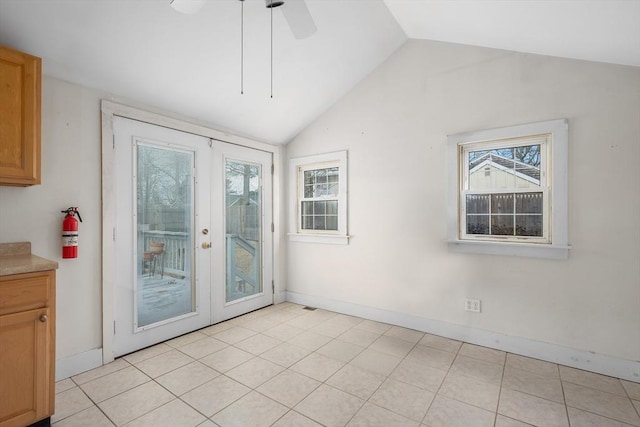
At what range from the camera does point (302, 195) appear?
4473mm

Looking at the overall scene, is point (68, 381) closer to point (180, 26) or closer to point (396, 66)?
point (180, 26)

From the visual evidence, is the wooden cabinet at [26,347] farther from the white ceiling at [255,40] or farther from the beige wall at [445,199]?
the beige wall at [445,199]

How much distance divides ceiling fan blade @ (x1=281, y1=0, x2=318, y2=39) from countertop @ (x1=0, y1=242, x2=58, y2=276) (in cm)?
215

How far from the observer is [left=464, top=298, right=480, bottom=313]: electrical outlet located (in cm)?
307

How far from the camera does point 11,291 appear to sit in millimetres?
1720

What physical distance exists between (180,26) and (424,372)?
3.45 metres

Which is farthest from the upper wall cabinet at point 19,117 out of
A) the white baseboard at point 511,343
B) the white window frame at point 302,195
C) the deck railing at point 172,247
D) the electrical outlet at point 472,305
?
the electrical outlet at point 472,305

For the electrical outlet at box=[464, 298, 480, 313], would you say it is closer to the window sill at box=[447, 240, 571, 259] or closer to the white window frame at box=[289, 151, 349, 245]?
the window sill at box=[447, 240, 571, 259]

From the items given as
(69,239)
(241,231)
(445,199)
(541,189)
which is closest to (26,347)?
(69,239)

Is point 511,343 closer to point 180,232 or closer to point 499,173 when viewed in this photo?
point 499,173

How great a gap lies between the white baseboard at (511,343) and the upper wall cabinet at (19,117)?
3.36m

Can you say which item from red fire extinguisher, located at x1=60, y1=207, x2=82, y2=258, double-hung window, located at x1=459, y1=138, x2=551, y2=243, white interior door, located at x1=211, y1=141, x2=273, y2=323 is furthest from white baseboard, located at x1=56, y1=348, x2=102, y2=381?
double-hung window, located at x1=459, y1=138, x2=551, y2=243

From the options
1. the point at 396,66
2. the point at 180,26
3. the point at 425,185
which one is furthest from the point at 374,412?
the point at 396,66

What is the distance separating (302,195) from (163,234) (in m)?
1.98
